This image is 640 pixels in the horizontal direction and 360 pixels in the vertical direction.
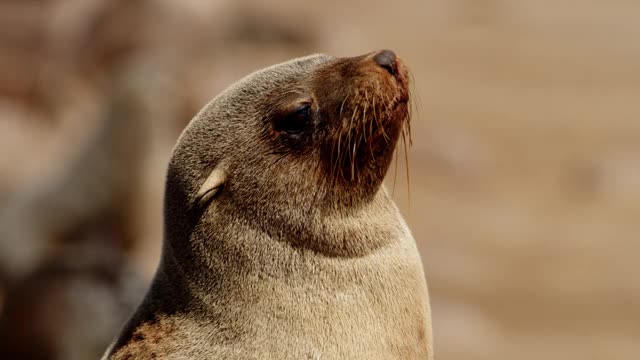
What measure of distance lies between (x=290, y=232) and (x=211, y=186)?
1.04 ft

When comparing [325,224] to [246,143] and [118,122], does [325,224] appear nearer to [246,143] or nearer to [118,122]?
[246,143]

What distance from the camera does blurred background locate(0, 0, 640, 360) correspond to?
1168 centimetres

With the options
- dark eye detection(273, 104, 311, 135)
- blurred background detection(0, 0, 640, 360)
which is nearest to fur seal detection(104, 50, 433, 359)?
dark eye detection(273, 104, 311, 135)

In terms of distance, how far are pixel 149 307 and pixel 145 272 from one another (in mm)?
6336

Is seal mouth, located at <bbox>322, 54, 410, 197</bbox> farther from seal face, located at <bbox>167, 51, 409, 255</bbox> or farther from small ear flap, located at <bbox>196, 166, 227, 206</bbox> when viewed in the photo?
small ear flap, located at <bbox>196, 166, 227, 206</bbox>

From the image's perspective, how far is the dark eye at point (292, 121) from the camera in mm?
4723

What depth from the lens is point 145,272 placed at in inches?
434

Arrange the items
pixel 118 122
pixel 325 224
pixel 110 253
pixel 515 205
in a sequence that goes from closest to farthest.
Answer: pixel 325 224 → pixel 110 253 → pixel 118 122 → pixel 515 205

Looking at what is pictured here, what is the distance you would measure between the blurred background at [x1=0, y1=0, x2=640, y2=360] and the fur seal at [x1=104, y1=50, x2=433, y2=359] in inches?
164

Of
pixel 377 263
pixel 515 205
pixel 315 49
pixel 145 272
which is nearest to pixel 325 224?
pixel 377 263

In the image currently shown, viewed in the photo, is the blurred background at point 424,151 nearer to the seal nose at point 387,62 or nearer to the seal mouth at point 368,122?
the seal mouth at point 368,122

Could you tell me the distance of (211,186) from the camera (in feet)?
14.9

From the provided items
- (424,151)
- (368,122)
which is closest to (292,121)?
(368,122)

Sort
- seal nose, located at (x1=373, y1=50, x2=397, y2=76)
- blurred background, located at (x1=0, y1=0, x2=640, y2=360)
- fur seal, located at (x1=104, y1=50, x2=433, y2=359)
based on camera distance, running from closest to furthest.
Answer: fur seal, located at (x1=104, y1=50, x2=433, y2=359) < seal nose, located at (x1=373, y1=50, x2=397, y2=76) < blurred background, located at (x1=0, y1=0, x2=640, y2=360)
